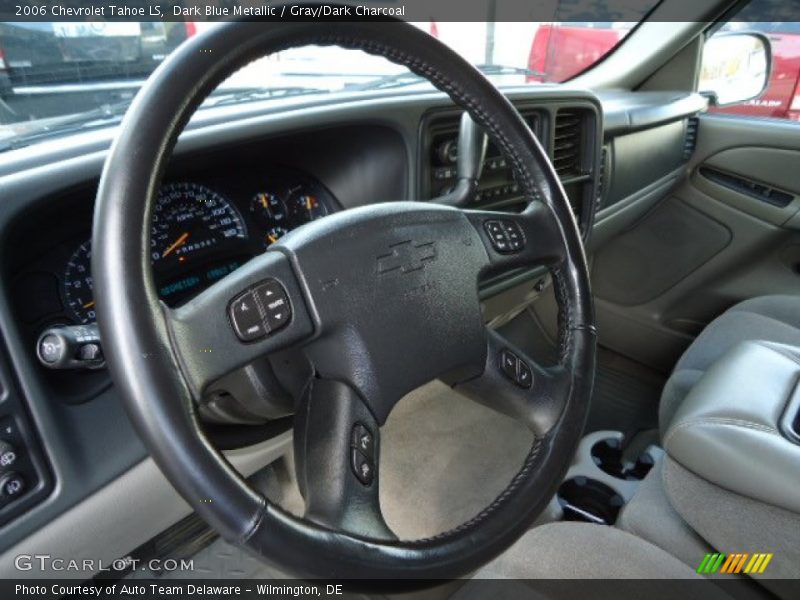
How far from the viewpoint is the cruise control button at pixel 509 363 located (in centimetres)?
86

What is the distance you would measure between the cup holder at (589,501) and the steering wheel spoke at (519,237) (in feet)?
2.69

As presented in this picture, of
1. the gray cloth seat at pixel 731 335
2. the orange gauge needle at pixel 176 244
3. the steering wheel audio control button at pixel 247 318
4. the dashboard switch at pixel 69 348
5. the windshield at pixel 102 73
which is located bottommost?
the gray cloth seat at pixel 731 335

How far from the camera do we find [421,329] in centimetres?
77

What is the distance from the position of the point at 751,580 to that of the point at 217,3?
1.13 meters

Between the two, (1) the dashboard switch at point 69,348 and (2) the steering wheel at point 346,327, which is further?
(1) the dashboard switch at point 69,348

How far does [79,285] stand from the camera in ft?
2.71

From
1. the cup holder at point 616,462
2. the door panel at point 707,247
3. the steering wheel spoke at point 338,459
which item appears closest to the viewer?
the steering wheel spoke at point 338,459

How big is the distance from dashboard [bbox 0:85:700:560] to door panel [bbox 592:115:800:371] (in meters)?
0.93

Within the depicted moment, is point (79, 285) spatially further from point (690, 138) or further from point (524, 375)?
point (690, 138)

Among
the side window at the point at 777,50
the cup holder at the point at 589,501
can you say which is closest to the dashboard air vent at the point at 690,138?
the side window at the point at 777,50

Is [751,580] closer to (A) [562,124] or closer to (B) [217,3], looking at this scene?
(A) [562,124]

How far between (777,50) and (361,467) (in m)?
2.26

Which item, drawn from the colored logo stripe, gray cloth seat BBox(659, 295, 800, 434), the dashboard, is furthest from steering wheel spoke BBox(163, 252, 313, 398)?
gray cloth seat BBox(659, 295, 800, 434)

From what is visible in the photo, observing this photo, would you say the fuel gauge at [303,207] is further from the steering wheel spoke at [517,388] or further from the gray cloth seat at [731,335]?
the gray cloth seat at [731,335]
